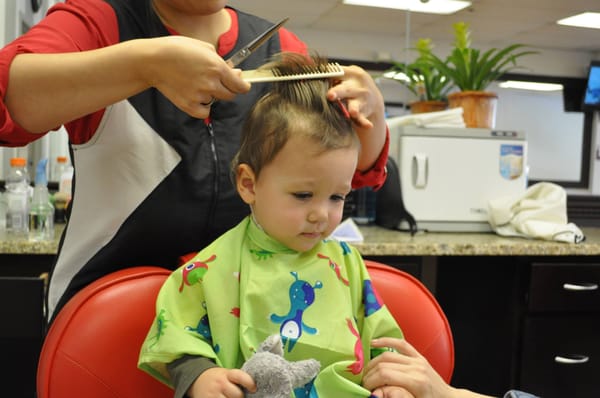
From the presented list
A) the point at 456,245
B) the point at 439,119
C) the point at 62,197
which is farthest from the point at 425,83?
the point at 62,197

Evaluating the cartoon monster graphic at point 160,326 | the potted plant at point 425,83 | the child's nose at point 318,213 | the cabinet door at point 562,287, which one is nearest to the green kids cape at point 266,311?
the cartoon monster graphic at point 160,326

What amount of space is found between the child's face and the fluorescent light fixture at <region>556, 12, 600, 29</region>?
6375mm

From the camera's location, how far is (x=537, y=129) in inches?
347

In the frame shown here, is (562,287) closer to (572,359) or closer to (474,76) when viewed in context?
(572,359)

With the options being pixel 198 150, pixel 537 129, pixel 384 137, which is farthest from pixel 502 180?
pixel 537 129

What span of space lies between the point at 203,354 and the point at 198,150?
383 millimetres

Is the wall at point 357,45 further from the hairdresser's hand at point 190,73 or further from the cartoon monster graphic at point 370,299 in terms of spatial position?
the hairdresser's hand at point 190,73

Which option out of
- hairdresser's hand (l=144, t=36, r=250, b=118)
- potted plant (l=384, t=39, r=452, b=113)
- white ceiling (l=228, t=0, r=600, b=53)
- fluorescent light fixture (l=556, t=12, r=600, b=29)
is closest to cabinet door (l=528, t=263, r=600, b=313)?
potted plant (l=384, t=39, r=452, b=113)

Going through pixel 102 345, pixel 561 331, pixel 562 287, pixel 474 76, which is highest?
pixel 474 76

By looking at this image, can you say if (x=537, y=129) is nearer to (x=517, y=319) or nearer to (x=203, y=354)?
(x=517, y=319)

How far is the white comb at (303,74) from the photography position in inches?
36.2

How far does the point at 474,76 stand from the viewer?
111 inches

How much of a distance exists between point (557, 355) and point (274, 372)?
6.49 feet

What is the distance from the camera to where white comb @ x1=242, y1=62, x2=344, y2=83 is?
3.02ft
